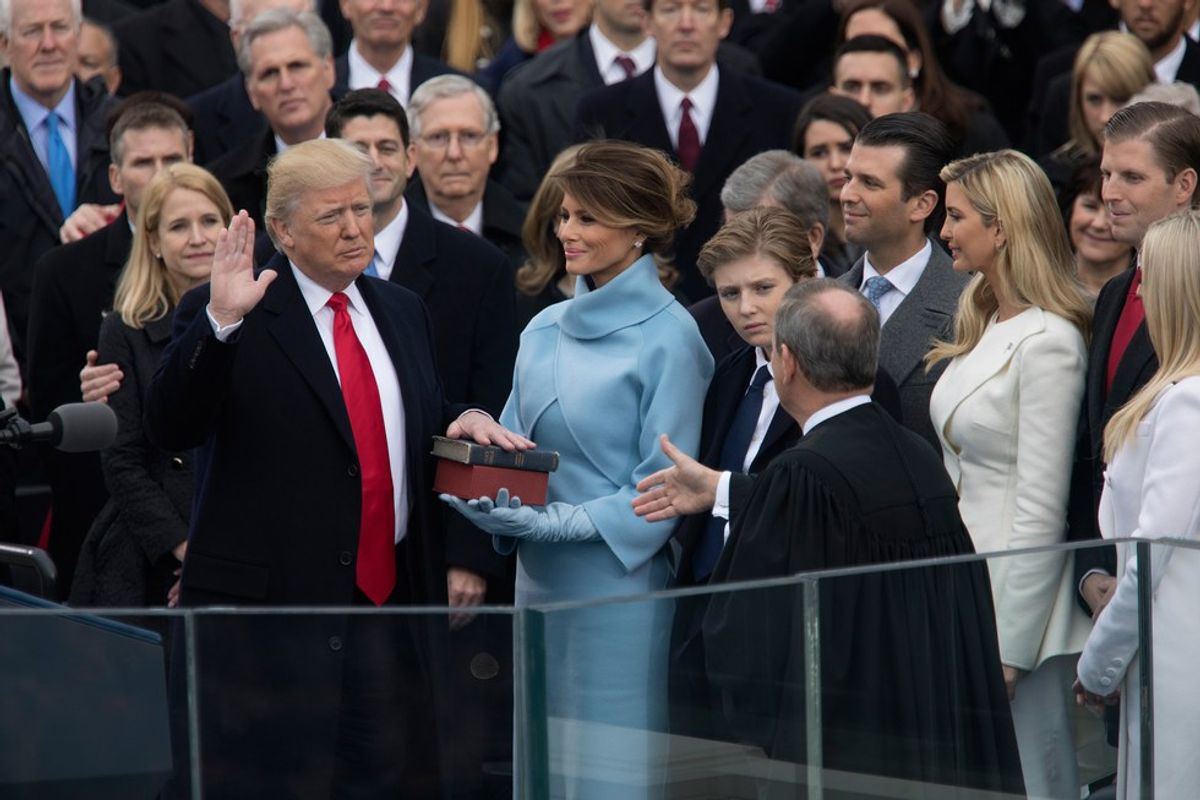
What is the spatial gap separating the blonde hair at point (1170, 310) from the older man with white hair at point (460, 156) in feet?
11.3

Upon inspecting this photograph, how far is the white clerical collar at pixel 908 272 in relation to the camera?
607 cm

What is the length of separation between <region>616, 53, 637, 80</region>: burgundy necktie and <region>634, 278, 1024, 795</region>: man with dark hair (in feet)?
15.1

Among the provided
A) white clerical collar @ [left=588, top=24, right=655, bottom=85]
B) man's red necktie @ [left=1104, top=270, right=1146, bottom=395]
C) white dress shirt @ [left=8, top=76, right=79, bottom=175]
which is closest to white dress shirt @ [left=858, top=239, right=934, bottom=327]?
man's red necktie @ [left=1104, top=270, right=1146, bottom=395]

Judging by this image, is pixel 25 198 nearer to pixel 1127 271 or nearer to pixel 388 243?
pixel 388 243

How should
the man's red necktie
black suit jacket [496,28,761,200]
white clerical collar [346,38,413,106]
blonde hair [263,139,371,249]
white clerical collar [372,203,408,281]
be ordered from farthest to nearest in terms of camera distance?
white clerical collar [346,38,413,106] → black suit jacket [496,28,761,200] → white clerical collar [372,203,408,281] → blonde hair [263,139,371,249] → the man's red necktie

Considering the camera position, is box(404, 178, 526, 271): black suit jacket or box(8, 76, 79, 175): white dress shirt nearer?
box(404, 178, 526, 271): black suit jacket

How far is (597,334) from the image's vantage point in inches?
219

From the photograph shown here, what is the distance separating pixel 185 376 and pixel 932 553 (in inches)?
74.9

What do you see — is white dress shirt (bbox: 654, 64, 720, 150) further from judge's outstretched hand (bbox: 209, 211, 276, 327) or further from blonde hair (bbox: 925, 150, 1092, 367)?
judge's outstretched hand (bbox: 209, 211, 276, 327)

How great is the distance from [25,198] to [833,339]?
4.48 metres

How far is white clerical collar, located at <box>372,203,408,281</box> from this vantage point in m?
6.86

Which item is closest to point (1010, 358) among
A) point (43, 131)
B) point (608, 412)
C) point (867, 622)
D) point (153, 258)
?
point (608, 412)

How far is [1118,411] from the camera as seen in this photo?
481 centimetres

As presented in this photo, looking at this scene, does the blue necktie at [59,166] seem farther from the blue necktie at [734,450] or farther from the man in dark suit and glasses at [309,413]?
the blue necktie at [734,450]
